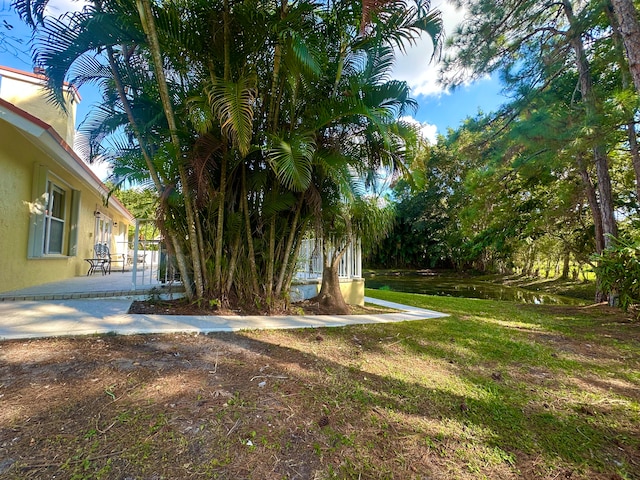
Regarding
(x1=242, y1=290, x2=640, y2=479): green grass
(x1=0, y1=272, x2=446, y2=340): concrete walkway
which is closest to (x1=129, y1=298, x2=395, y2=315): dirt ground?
(x1=0, y1=272, x2=446, y2=340): concrete walkway

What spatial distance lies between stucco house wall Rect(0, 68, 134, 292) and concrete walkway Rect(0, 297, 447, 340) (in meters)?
1.50

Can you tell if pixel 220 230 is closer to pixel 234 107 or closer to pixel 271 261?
pixel 271 261

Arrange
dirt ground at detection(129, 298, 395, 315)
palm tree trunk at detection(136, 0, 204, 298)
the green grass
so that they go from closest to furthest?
the green grass, palm tree trunk at detection(136, 0, 204, 298), dirt ground at detection(129, 298, 395, 315)

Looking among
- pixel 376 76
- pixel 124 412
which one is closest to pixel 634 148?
pixel 376 76

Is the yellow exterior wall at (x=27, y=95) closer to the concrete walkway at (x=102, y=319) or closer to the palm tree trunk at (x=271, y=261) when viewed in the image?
the concrete walkway at (x=102, y=319)

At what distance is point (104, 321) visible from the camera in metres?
3.51

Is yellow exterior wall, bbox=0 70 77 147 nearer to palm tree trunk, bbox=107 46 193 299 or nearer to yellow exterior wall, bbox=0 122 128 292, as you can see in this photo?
yellow exterior wall, bbox=0 122 128 292

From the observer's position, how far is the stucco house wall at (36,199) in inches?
187

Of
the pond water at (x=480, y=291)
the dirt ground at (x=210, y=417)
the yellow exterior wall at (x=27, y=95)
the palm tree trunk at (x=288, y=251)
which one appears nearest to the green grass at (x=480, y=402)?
the dirt ground at (x=210, y=417)

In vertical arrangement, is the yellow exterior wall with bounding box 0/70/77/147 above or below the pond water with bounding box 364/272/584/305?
above

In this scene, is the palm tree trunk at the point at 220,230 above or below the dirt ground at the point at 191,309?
above

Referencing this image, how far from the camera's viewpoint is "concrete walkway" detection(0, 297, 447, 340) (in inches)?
123

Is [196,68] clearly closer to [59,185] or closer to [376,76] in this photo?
[376,76]

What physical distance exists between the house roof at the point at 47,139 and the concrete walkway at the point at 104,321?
8.06 feet
